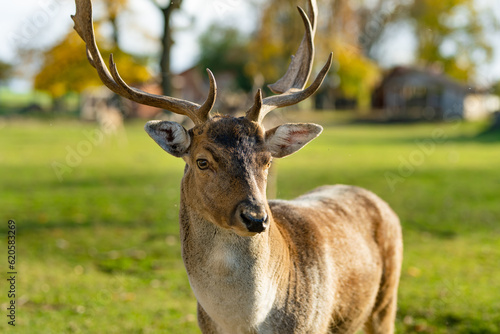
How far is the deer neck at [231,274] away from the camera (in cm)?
321

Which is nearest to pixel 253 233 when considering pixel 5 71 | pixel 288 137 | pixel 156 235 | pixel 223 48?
pixel 288 137

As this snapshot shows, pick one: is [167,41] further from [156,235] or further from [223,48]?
[223,48]

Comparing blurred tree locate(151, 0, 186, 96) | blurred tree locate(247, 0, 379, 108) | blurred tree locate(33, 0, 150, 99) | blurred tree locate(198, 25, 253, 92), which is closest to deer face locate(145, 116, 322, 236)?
blurred tree locate(151, 0, 186, 96)

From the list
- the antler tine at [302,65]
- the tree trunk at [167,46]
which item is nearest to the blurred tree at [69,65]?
the tree trunk at [167,46]

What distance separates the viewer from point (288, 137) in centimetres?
349

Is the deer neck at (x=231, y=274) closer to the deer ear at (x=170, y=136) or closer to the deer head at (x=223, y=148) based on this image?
the deer head at (x=223, y=148)

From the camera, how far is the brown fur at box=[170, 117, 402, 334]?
3.15 meters

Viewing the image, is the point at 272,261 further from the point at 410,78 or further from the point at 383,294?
the point at 410,78

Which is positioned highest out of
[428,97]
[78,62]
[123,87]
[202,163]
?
[78,62]

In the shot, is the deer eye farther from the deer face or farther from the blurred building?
the blurred building

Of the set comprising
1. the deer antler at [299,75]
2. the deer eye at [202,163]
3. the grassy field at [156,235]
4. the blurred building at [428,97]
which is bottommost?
the blurred building at [428,97]

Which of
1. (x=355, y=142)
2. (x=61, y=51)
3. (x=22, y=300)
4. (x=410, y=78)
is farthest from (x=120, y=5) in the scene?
(x=410, y=78)

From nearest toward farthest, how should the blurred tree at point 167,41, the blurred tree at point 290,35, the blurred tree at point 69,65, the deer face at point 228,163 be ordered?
the deer face at point 228,163 < the blurred tree at point 167,41 < the blurred tree at point 69,65 < the blurred tree at point 290,35

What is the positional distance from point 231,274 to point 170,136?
2.98ft
